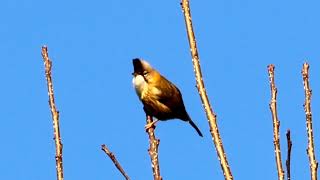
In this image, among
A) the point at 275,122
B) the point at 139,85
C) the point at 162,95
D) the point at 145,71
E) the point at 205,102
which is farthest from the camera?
the point at 162,95

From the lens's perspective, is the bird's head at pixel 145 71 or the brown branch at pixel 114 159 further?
the bird's head at pixel 145 71

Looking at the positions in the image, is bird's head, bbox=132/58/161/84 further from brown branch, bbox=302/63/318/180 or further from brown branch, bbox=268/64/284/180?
brown branch, bbox=302/63/318/180

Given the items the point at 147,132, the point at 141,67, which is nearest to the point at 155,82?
the point at 141,67

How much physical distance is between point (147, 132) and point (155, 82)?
17.9 feet

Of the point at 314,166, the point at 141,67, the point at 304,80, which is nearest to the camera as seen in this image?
the point at 314,166

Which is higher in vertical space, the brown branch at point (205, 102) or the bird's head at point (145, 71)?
the bird's head at point (145, 71)

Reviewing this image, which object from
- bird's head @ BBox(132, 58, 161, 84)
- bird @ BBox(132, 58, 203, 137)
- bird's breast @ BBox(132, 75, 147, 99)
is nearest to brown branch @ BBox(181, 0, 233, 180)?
bird's head @ BBox(132, 58, 161, 84)

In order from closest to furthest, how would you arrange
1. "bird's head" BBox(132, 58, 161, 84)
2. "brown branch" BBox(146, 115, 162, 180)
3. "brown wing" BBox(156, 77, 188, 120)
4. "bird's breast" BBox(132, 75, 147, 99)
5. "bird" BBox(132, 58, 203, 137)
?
"brown branch" BBox(146, 115, 162, 180) < "bird's head" BBox(132, 58, 161, 84) < "bird's breast" BBox(132, 75, 147, 99) < "bird" BBox(132, 58, 203, 137) < "brown wing" BBox(156, 77, 188, 120)

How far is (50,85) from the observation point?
4.30 m

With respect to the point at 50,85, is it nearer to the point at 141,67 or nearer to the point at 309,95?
the point at 309,95

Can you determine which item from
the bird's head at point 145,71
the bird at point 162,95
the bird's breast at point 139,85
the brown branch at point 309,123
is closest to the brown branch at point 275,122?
the brown branch at point 309,123

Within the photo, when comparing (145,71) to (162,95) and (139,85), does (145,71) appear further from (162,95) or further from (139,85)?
→ (162,95)

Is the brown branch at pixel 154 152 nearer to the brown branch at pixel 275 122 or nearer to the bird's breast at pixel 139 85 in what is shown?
the brown branch at pixel 275 122

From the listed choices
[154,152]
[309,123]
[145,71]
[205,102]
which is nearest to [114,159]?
[154,152]
